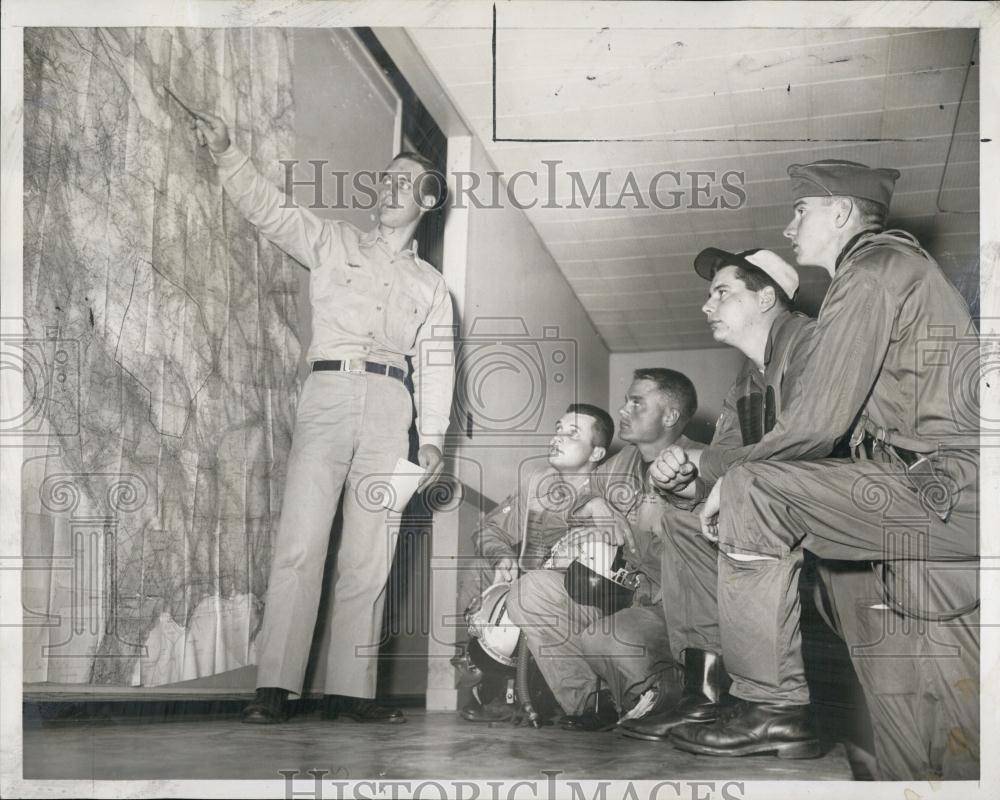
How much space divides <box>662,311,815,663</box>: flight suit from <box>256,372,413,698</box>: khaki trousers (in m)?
0.94

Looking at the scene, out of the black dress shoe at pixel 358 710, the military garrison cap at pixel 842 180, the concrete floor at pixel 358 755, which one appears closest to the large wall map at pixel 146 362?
the concrete floor at pixel 358 755

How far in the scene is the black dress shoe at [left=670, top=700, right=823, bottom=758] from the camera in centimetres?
386

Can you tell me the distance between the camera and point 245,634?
4.04m

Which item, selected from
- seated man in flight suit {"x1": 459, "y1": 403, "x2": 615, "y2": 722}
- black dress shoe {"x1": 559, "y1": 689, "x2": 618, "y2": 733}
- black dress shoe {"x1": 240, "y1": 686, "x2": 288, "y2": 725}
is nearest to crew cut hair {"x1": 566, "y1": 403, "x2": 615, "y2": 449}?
seated man in flight suit {"x1": 459, "y1": 403, "x2": 615, "y2": 722}

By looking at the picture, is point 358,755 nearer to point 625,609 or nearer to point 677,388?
point 625,609

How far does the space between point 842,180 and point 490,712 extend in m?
2.14

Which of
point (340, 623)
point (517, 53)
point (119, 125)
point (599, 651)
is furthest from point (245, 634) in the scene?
point (517, 53)

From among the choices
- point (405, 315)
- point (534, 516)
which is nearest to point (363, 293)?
point (405, 315)

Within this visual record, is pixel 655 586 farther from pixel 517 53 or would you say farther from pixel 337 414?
pixel 517 53

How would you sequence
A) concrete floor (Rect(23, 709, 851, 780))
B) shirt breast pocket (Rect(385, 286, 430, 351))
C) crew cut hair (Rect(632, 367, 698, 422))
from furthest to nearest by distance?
shirt breast pocket (Rect(385, 286, 430, 351)) < crew cut hair (Rect(632, 367, 698, 422)) < concrete floor (Rect(23, 709, 851, 780))

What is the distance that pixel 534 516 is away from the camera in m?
4.09

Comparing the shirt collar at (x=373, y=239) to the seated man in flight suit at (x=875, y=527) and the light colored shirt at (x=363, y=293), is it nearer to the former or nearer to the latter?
the light colored shirt at (x=363, y=293)

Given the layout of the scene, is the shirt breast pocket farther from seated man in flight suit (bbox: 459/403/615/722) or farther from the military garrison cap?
the military garrison cap

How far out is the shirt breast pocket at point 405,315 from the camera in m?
4.20
